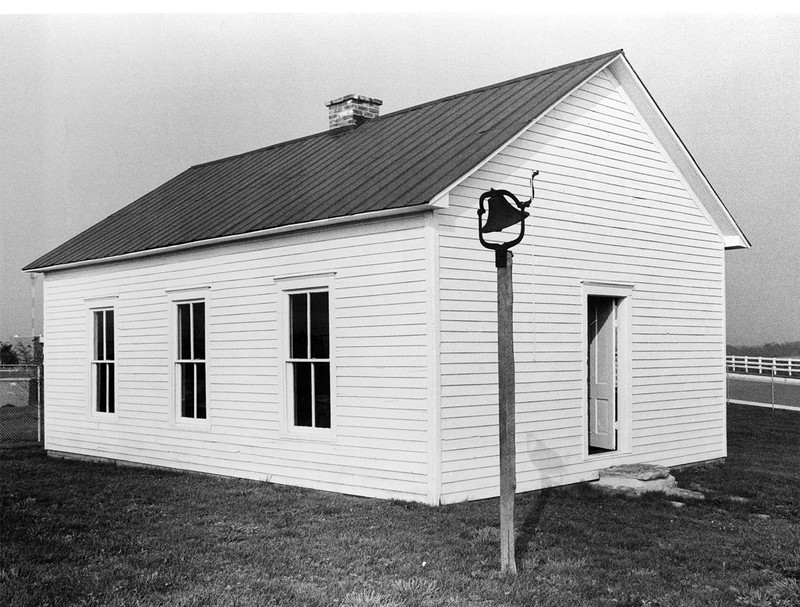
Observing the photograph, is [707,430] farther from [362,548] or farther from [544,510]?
[362,548]

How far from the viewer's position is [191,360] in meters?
13.9

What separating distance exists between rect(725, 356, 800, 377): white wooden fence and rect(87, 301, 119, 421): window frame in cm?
3211

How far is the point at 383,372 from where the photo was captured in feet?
35.7

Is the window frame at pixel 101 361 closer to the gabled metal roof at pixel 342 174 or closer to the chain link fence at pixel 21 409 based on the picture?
the gabled metal roof at pixel 342 174

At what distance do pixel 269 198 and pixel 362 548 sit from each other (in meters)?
6.85

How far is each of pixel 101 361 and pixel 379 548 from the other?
9.31 m

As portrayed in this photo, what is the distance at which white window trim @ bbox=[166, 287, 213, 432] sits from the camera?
44.5 feet

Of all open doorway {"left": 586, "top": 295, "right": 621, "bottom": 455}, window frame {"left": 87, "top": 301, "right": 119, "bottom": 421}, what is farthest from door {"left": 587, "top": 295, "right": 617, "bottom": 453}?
window frame {"left": 87, "top": 301, "right": 119, "bottom": 421}

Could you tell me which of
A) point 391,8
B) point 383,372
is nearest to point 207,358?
point 383,372

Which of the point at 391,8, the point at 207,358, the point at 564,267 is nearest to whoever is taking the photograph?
the point at 391,8

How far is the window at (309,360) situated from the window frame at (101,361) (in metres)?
4.72

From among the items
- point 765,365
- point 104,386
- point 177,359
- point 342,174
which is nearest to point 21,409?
point 104,386

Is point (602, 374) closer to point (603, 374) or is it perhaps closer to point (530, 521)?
point (603, 374)

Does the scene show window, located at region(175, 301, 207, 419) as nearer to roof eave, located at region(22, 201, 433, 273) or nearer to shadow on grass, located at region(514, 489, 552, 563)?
roof eave, located at region(22, 201, 433, 273)
